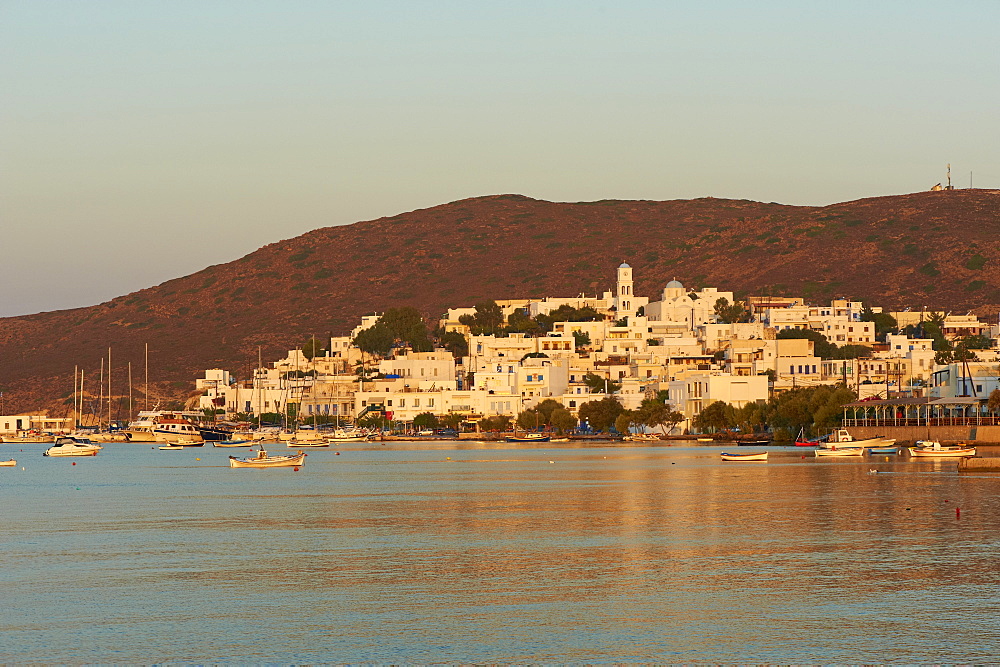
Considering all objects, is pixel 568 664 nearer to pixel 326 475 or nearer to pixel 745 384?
pixel 326 475

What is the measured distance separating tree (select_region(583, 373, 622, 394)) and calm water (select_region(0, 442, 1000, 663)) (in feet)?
392

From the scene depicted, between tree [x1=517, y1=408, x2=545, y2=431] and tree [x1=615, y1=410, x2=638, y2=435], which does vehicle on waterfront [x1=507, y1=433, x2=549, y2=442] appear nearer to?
tree [x1=517, y1=408, x2=545, y2=431]

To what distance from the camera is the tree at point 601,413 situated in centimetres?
17150

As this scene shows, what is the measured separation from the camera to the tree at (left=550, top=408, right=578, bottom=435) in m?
171

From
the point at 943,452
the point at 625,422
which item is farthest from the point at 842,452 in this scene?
the point at 625,422

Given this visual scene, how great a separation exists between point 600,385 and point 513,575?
6098 inches

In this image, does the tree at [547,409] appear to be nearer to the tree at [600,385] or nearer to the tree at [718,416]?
the tree at [600,385]

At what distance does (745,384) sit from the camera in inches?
6132

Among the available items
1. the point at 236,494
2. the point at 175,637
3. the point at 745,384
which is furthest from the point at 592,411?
the point at 175,637

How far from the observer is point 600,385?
18762cm

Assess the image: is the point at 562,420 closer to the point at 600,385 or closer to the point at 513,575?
the point at 600,385

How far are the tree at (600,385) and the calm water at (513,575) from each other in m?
119

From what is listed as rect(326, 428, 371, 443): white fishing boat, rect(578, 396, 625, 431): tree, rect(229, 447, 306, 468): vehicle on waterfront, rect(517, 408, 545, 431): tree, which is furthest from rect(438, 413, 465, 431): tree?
rect(229, 447, 306, 468): vehicle on waterfront

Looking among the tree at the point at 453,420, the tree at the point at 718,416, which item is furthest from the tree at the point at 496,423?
the tree at the point at 718,416
